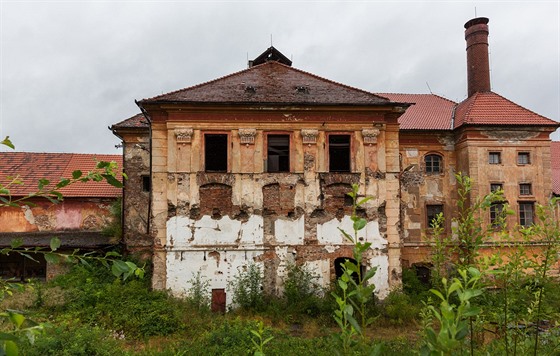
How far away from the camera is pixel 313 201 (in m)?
16.2

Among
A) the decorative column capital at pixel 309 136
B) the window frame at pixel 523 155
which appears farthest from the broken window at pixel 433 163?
the decorative column capital at pixel 309 136

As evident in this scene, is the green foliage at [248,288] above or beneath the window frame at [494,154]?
beneath

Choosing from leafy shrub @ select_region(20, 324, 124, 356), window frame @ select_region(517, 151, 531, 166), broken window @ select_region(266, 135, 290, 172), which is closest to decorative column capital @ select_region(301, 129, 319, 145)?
broken window @ select_region(266, 135, 290, 172)

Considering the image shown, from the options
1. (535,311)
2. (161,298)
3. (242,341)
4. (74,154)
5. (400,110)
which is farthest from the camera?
(74,154)

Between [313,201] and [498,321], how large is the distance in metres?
11.8

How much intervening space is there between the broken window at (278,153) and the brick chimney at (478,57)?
12984 mm

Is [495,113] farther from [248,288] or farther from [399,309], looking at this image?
[248,288]

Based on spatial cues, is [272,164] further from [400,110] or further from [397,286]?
[397,286]

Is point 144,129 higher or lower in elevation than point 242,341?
higher

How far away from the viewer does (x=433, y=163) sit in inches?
829

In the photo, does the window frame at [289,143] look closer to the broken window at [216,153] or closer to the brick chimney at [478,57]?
the broken window at [216,153]

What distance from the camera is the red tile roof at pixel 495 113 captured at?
65.9 ft

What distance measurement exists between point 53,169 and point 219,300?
50.2 ft

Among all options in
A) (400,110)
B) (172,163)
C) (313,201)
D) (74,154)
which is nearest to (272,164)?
(313,201)
